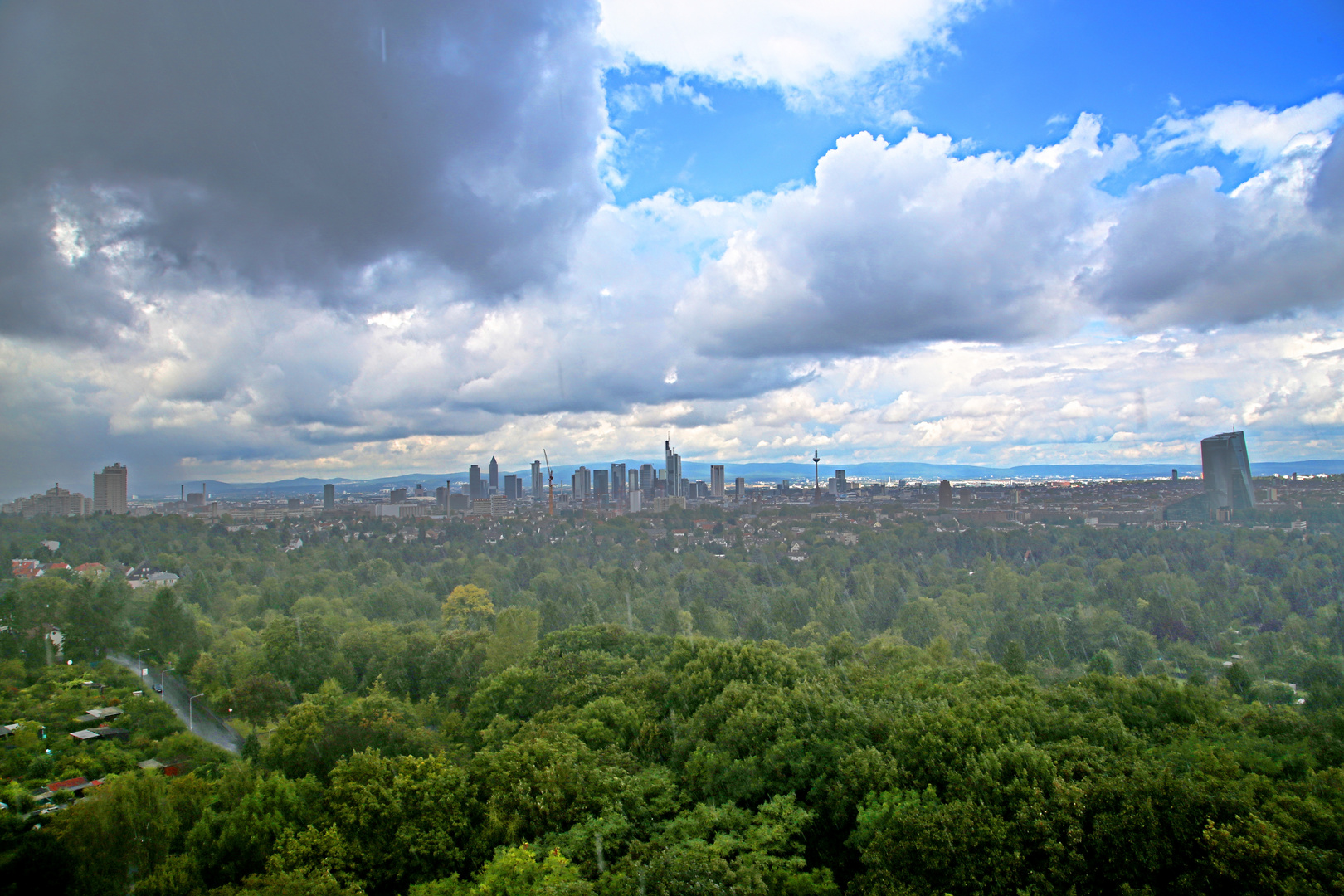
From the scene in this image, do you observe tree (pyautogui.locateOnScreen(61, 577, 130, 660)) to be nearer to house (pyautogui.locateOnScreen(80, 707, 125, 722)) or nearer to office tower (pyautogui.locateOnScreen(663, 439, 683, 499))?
house (pyautogui.locateOnScreen(80, 707, 125, 722))

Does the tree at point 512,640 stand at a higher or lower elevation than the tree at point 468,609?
higher

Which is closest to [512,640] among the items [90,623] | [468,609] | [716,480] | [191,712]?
[191,712]

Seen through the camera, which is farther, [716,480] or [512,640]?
[716,480]

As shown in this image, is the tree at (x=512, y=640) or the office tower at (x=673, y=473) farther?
the office tower at (x=673, y=473)

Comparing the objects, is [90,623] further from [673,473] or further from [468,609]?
[673,473]

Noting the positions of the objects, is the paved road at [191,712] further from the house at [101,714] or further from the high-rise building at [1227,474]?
the high-rise building at [1227,474]

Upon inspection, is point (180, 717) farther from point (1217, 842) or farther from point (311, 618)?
point (1217, 842)

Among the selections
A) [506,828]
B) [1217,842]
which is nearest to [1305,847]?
[1217,842]

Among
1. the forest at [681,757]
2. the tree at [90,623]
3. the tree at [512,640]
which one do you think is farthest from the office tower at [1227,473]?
the tree at [90,623]
